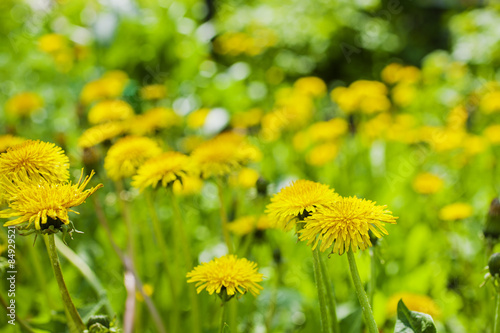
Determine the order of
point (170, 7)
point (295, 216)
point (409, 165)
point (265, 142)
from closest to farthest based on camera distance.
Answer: point (295, 216) < point (409, 165) < point (265, 142) < point (170, 7)

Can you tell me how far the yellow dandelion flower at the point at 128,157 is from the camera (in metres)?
1.02

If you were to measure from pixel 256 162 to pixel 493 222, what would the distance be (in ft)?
3.49

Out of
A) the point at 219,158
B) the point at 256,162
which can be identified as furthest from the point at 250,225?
the point at 256,162

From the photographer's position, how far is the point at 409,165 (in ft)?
6.73

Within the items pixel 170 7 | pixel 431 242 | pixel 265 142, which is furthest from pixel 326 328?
pixel 170 7

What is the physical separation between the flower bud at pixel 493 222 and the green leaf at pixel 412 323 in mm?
390

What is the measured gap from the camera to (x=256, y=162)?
1.98m

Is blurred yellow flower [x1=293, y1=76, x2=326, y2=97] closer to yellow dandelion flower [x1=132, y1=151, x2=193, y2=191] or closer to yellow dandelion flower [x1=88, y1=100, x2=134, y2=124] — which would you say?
yellow dandelion flower [x1=88, y1=100, x2=134, y2=124]

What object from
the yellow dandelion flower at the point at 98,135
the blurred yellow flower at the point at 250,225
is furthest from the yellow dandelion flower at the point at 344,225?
the yellow dandelion flower at the point at 98,135

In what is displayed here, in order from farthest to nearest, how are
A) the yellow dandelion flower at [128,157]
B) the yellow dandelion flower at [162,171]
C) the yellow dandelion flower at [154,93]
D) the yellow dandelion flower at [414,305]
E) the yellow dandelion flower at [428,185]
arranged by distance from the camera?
the yellow dandelion flower at [154,93] → the yellow dandelion flower at [428,185] → the yellow dandelion flower at [414,305] → the yellow dandelion flower at [128,157] → the yellow dandelion flower at [162,171]

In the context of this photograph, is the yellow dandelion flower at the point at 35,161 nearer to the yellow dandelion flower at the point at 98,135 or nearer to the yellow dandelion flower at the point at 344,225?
the yellow dandelion flower at the point at 344,225

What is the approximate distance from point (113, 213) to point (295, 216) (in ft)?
4.08

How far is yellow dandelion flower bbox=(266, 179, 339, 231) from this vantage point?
0.67 meters

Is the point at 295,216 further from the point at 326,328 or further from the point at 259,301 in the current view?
the point at 259,301
